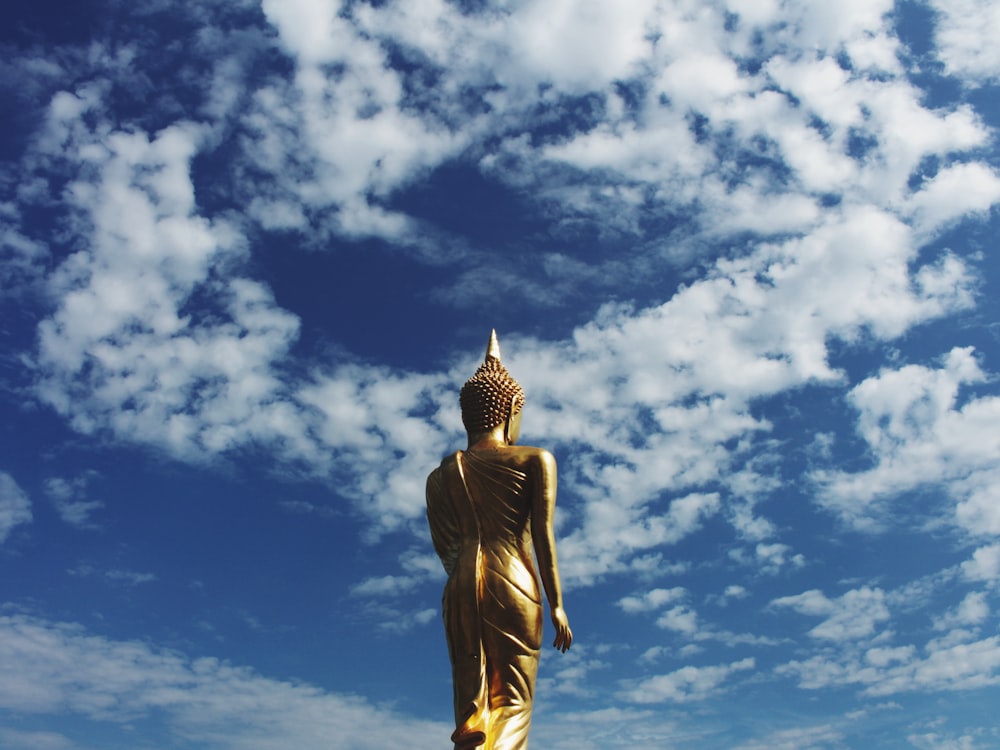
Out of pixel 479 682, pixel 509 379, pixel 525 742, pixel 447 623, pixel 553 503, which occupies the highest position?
pixel 509 379

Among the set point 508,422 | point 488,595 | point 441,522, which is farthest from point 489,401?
point 488,595

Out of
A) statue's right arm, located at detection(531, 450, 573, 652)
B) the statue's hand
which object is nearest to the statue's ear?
statue's right arm, located at detection(531, 450, 573, 652)

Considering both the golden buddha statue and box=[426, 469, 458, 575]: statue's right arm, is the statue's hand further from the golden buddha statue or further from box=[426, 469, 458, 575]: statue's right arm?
box=[426, 469, 458, 575]: statue's right arm

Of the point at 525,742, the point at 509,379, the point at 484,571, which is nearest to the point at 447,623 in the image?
the point at 484,571

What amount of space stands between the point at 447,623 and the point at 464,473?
1803mm

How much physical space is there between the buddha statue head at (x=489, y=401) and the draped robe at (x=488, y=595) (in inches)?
25.2

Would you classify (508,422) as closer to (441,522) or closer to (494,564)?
(441,522)

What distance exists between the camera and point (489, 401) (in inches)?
491

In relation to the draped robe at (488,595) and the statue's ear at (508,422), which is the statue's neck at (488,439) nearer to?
the statue's ear at (508,422)

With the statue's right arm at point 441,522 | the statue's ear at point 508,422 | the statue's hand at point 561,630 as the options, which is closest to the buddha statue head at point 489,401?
the statue's ear at point 508,422

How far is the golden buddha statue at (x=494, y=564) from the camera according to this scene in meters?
10.6

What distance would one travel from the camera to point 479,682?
420 inches

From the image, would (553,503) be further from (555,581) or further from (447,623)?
(447,623)

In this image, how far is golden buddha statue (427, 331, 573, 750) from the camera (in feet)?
34.8
